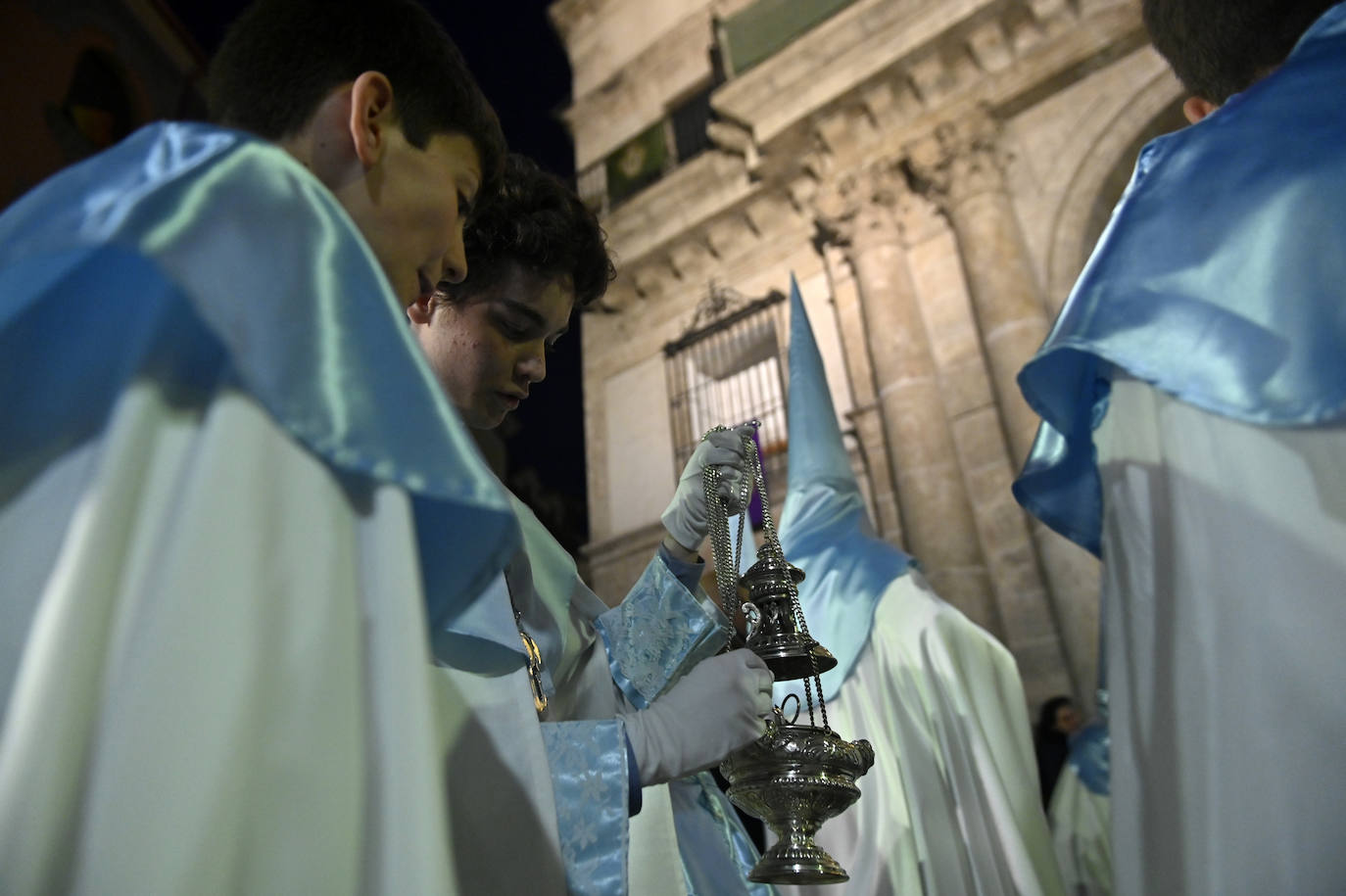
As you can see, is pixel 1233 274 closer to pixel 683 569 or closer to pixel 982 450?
pixel 683 569

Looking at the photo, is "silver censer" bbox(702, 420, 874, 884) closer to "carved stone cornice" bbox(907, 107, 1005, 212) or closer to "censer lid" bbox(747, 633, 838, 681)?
"censer lid" bbox(747, 633, 838, 681)

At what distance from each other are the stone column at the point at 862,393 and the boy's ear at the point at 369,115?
20.4 ft

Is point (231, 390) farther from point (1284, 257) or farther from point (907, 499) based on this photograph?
point (907, 499)

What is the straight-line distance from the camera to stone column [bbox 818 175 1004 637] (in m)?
6.21

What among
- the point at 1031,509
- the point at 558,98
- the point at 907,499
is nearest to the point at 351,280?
the point at 1031,509

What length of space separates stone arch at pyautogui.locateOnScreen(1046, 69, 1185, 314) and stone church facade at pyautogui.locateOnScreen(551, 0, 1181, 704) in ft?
0.06

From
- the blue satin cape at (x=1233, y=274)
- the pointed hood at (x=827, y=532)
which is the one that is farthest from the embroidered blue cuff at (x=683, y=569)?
the pointed hood at (x=827, y=532)

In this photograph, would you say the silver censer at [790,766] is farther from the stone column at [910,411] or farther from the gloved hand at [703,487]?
the stone column at [910,411]

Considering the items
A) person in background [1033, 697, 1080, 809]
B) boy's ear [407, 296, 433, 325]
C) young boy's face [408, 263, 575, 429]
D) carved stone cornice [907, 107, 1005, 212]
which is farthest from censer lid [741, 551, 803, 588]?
carved stone cornice [907, 107, 1005, 212]

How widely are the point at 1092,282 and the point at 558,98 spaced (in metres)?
17.7

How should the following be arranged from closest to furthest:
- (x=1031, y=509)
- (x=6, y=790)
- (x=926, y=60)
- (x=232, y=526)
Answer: (x=6, y=790)
(x=232, y=526)
(x=1031, y=509)
(x=926, y=60)

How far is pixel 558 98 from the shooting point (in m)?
17.5

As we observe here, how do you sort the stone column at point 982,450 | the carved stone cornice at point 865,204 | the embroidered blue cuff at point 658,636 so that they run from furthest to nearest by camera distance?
the carved stone cornice at point 865,204, the stone column at point 982,450, the embroidered blue cuff at point 658,636

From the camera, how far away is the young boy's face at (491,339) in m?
1.92
